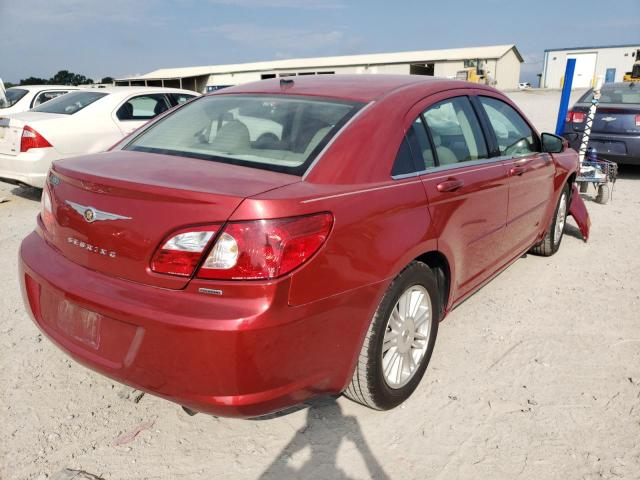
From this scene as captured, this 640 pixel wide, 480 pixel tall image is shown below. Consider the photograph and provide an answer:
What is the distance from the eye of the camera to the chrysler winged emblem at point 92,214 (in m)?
2.08

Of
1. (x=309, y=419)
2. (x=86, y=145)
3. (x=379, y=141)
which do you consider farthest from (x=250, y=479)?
(x=86, y=145)

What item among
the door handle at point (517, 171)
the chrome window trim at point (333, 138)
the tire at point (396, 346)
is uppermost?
the chrome window trim at point (333, 138)

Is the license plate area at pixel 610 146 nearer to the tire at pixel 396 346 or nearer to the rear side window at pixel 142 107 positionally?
the rear side window at pixel 142 107

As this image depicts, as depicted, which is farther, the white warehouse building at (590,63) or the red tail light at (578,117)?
the white warehouse building at (590,63)

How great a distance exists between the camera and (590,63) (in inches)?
2119

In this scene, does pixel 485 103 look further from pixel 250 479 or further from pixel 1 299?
pixel 1 299

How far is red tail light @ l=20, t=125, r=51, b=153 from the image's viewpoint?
22.1ft

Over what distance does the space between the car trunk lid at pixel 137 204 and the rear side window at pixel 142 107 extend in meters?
5.72

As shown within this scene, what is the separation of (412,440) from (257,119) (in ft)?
5.70

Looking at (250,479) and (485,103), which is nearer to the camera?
(250,479)

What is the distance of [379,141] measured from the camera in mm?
2504

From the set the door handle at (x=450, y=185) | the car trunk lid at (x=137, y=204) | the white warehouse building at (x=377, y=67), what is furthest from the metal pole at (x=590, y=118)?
the white warehouse building at (x=377, y=67)

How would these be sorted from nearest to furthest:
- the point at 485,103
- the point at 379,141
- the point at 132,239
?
1. the point at 132,239
2. the point at 379,141
3. the point at 485,103

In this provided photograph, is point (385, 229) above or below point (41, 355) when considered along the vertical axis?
above
